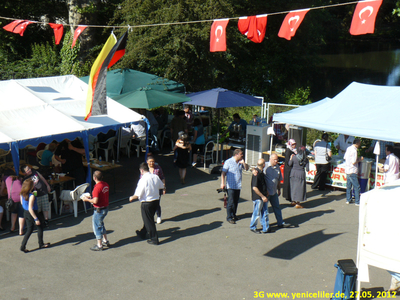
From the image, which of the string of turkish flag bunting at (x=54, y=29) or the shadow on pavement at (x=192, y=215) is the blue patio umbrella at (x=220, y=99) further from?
the string of turkish flag bunting at (x=54, y=29)

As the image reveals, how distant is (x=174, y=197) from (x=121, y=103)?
347 centimetres

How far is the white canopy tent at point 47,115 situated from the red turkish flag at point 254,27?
11.7 ft

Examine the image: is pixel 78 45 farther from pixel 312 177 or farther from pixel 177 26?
pixel 312 177

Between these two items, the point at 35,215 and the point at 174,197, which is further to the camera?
the point at 174,197

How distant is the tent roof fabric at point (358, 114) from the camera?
9797 millimetres

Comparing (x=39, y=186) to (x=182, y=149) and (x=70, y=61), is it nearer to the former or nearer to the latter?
(x=182, y=149)

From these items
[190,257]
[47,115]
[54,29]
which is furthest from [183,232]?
[54,29]

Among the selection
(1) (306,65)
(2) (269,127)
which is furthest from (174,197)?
(1) (306,65)

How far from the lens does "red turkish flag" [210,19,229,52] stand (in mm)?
10703

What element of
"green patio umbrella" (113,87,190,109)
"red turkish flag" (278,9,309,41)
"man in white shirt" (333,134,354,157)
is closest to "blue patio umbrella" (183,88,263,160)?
"green patio umbrella" (113,87,190,109)

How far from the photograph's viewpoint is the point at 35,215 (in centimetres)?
770

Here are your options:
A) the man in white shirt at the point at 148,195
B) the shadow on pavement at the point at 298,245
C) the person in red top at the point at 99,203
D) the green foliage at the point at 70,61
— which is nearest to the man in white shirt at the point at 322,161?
the shadow on pavement at the point at 298,245

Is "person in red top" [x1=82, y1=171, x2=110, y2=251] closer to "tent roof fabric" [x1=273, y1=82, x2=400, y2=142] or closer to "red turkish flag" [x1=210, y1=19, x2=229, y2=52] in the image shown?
"red turkish flag" [x1=210, y1=19, x2=229, y2=52]

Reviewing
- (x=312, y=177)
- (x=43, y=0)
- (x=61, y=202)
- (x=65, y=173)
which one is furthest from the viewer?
(x=43, y=0)
